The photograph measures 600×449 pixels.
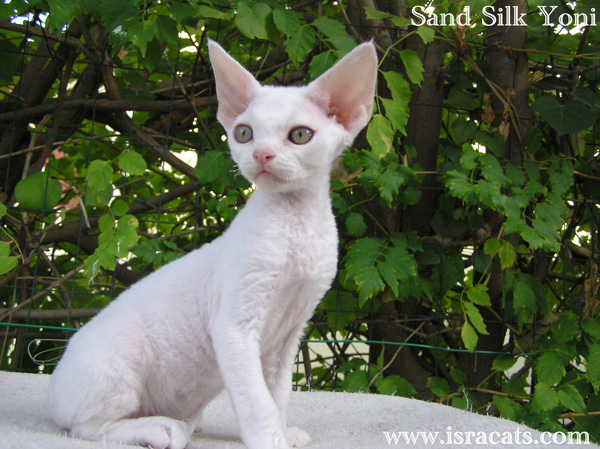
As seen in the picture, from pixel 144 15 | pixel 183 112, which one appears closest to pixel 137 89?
pixel 183 112

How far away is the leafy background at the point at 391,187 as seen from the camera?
2.01 meters

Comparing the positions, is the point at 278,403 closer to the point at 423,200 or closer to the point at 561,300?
the point at 423,200

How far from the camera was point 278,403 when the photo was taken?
1358 mm

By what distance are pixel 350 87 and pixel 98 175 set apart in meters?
1.02

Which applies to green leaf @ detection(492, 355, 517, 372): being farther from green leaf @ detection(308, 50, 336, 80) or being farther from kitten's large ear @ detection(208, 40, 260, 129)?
kitten's large ear @ detection(208, 40, 260, 129)

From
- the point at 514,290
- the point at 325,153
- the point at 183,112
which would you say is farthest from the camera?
the point at 183,112

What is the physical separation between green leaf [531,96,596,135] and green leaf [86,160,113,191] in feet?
5.01

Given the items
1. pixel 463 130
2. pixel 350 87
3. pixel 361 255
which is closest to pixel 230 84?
pixel 350 87

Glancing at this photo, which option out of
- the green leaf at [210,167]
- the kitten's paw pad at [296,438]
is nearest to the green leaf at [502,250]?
the green leaf at [210,167]

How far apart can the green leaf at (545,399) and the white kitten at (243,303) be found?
971mm

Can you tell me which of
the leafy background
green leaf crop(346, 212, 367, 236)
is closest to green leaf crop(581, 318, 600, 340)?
the leafy background

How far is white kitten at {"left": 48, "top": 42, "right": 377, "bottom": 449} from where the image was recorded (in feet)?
3.99

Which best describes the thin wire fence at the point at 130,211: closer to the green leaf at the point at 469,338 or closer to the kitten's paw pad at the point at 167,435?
the green leaf at the point at 469,338

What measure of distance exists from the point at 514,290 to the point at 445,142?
0.66 meters
